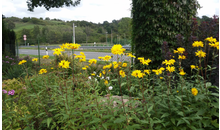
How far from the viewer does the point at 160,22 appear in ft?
14.1

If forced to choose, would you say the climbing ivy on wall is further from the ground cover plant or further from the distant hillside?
the distant hillside

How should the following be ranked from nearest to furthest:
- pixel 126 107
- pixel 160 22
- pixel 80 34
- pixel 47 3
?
1. pixel 126 107
2. pixel 160 22
3. pixel 47 3
4. pixel 80 34

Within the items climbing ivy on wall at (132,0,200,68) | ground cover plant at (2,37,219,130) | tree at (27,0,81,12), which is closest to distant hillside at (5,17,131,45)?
tree at (27,0,81,12)

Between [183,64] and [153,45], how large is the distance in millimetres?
1359

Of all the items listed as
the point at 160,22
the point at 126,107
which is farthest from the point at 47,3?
the point at 126,107

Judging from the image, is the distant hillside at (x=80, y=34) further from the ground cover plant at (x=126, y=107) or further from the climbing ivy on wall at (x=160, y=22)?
the ground cover plant at (x=126, y=107)

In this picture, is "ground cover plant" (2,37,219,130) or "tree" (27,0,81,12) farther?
"tree" (27,0,81,12)

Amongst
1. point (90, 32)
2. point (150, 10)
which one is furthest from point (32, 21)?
point (150, 10)

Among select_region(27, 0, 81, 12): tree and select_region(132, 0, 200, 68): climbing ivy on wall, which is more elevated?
select_region(27, 0, 81, 12): tree

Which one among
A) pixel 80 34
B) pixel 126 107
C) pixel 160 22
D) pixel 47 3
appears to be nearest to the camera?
pixel 126 107

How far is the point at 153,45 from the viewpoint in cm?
438

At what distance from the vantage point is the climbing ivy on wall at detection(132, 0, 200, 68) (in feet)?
13.8

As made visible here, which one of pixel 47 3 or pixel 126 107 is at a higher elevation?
pixel 47 3

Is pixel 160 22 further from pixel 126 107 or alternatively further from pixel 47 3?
pixel 47 3
